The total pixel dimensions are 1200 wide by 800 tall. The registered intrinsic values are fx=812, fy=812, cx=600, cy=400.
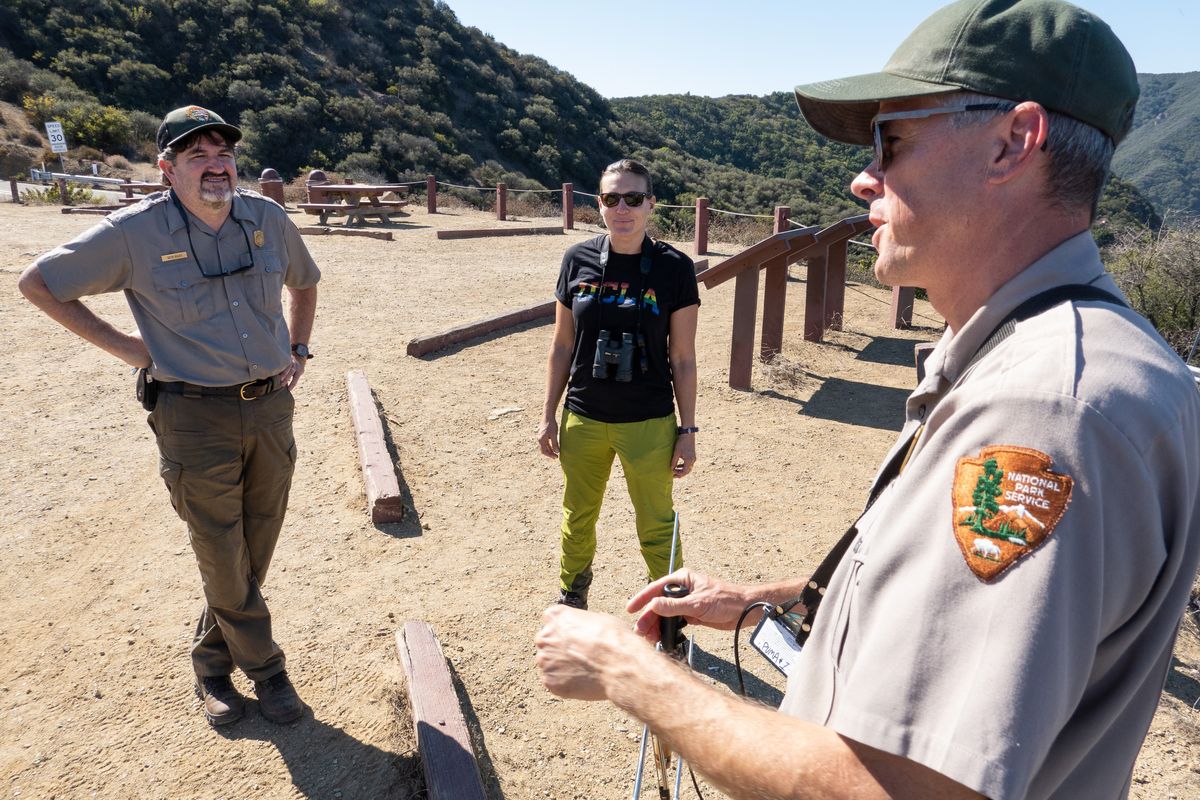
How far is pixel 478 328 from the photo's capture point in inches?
318

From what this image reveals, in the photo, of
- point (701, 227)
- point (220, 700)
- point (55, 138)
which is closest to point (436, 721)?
point (220, 700)

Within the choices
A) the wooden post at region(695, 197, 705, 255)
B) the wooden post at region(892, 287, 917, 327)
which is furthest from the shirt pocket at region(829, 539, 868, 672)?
the wooden post at region(695, 197, 705, 255)

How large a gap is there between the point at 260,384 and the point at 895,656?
2.64m

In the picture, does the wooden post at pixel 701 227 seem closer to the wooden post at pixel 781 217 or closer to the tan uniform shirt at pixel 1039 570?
the wooden post at pixel 781 217

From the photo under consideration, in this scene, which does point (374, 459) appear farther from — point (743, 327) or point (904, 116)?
point (904, 116)

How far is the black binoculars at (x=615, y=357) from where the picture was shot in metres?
3.13

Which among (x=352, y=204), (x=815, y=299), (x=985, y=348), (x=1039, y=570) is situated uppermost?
(x=352, y=204)

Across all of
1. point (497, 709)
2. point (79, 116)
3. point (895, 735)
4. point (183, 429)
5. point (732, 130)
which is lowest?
point (497, 709)

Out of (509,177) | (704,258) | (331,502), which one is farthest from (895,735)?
(509,177)

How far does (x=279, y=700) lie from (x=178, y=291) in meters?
1.50

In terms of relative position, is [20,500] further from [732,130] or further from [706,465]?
[732,130]

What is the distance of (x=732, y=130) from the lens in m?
62.8

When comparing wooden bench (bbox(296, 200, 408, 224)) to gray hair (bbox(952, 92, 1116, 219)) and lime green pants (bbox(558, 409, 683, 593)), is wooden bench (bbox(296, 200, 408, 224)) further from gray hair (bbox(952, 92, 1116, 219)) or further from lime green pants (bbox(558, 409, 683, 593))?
gray hair (bbox(952, 92, 1116, 219))

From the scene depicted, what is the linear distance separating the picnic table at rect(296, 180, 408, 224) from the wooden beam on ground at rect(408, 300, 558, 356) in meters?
8.20
